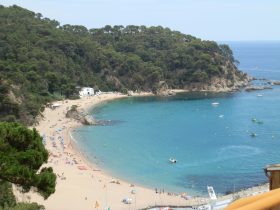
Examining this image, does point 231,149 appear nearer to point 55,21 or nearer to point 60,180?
point 60,180

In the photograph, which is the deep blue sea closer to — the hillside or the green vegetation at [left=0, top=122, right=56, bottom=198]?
the hillside

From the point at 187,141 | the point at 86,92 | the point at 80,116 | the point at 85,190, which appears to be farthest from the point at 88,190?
the point at 86,92

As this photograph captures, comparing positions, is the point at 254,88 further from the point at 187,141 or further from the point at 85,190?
the point at 85,190

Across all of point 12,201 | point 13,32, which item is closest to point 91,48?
point 13,32

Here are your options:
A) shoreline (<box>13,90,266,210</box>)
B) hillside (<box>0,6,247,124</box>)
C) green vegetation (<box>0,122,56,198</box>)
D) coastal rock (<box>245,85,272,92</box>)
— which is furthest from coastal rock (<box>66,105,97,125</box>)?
green vegetation (<box>0,122,56,198</box>)

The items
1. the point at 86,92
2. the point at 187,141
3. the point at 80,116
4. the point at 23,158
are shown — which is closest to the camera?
the point at 23,158
